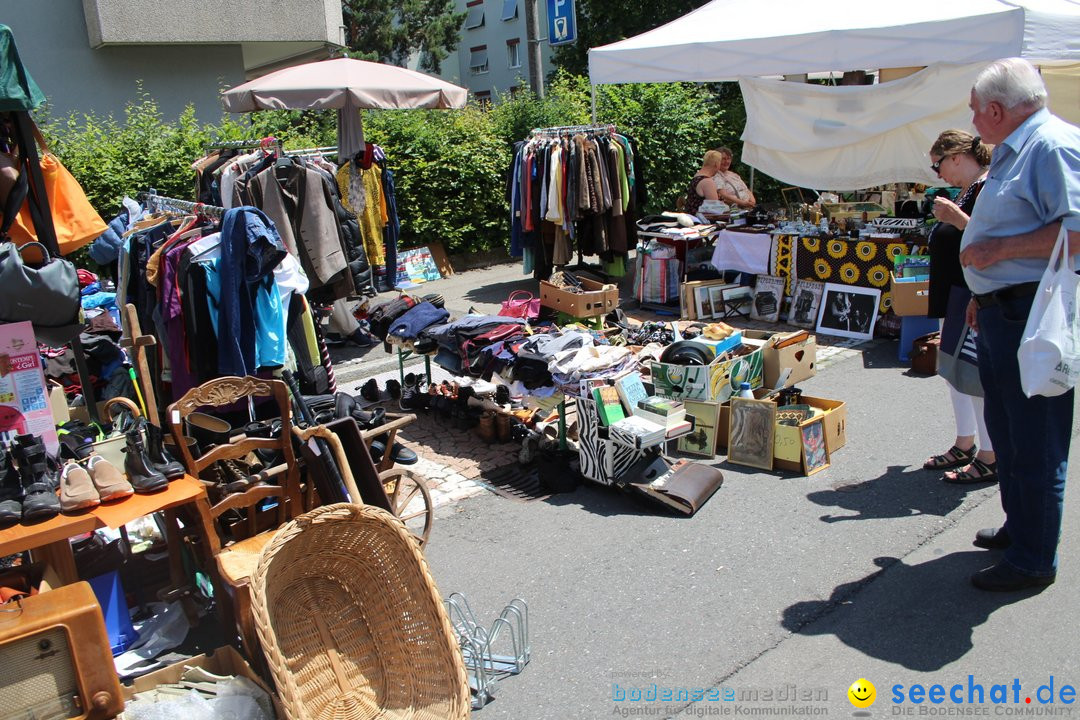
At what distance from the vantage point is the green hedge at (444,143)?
9.57 meters

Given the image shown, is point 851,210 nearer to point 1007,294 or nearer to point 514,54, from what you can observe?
point 1007,294

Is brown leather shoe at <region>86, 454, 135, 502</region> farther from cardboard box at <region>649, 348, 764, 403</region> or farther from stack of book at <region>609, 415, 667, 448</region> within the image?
cardboard box at <region>649, 348, 764, 403</region>

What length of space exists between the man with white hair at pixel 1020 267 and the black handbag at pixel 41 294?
3.88 metres

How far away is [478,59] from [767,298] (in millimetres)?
34768

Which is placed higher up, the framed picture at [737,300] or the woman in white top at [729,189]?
the woman in white top at [729,189]

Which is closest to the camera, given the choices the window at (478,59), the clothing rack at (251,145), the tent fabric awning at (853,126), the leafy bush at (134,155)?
the clothing rack at (251,145)

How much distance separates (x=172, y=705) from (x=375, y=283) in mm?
6757

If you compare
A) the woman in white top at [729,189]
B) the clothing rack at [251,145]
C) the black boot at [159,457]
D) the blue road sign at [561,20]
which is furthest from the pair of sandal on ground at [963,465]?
the blue road sign at [561,20]

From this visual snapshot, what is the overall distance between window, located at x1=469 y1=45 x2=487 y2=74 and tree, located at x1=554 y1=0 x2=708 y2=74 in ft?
37.3

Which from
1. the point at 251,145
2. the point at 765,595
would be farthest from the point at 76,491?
the point at 251,145

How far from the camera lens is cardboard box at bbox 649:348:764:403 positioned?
5395mm

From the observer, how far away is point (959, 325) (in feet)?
15.3

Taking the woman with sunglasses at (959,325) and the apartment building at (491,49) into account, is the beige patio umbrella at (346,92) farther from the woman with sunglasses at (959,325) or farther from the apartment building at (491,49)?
the apartment building at (491,49)

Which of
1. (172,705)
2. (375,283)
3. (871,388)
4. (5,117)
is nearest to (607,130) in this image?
(375,283)
